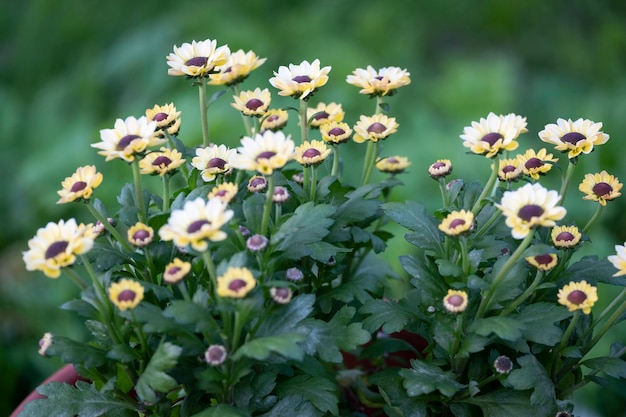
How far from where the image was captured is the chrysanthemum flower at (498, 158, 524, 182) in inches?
33.8

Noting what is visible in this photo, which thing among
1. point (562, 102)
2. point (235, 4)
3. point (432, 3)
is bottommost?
point (562, 102)

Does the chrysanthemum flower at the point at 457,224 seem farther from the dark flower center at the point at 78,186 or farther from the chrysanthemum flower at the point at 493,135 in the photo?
the dark flower center at the point at 78,186

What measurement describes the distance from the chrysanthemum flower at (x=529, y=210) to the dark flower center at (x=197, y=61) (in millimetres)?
384

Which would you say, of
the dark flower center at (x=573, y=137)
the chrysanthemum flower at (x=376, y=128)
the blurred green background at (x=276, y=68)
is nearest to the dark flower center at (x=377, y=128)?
the chrysanthemum flower at (x=376, y=128)

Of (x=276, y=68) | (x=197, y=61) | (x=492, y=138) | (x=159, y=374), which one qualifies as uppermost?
(x=197, y=61)

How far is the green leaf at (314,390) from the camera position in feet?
2.62

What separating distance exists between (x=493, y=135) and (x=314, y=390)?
0.34 m

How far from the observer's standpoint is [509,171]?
0.86 m

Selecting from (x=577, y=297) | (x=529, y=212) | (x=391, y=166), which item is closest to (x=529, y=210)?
(x=529, y=212)

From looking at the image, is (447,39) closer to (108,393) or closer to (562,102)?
(562,102)

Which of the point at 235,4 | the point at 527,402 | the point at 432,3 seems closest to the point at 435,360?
the point at 527,402

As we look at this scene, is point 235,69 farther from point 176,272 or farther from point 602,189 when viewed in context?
point 602,189

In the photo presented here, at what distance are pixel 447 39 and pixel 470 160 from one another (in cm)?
133

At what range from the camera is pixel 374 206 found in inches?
35.5
